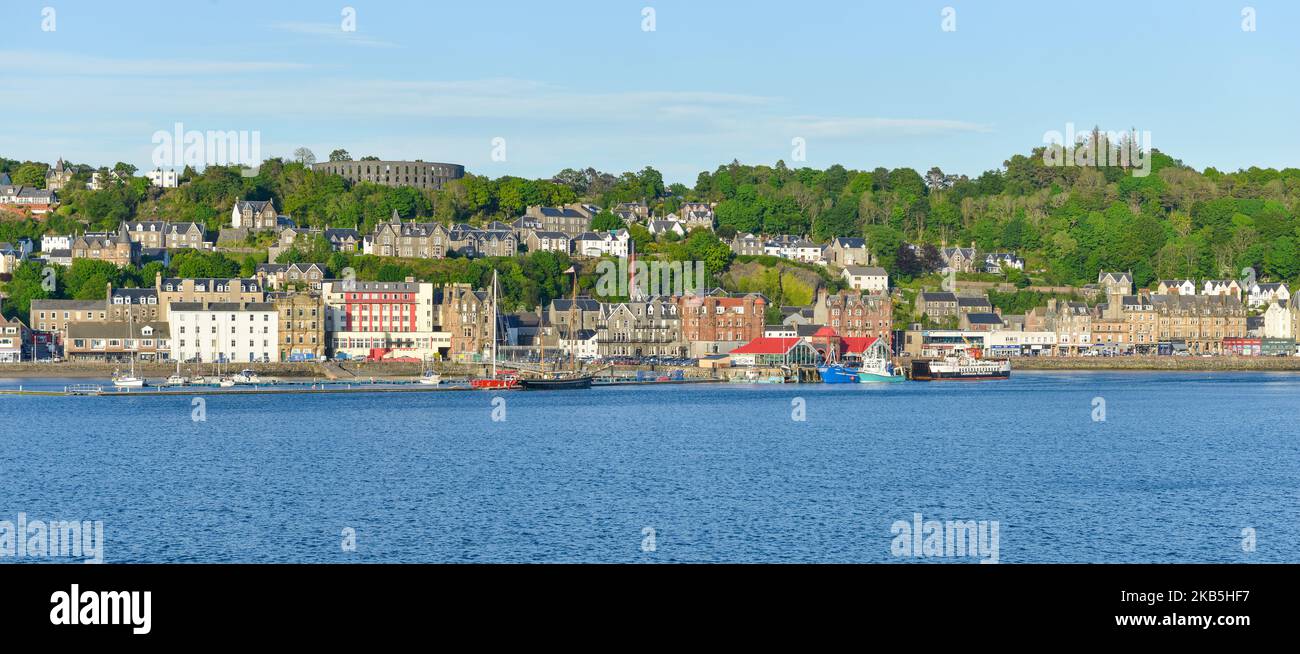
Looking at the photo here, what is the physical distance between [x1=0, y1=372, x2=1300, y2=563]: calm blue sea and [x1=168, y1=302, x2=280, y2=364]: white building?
25.8 metres

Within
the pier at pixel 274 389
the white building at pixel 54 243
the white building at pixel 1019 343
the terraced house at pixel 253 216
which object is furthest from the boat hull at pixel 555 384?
the white building at pixel 54 243

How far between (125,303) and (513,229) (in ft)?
112

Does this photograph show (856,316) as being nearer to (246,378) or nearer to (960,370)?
(960,370)

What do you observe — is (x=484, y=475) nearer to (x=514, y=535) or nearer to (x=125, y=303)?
(x=514, y=535)

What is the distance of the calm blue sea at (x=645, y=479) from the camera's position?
25.3 m

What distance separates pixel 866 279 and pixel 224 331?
54.4 meters

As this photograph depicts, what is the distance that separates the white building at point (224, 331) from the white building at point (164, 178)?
45.2m

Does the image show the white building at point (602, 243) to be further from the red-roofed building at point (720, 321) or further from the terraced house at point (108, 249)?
the terraced house at point (108, 249)

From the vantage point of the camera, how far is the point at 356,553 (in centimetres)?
2416

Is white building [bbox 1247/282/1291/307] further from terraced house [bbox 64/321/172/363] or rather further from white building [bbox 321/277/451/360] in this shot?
terraced house [bbox 64/321/172/363]

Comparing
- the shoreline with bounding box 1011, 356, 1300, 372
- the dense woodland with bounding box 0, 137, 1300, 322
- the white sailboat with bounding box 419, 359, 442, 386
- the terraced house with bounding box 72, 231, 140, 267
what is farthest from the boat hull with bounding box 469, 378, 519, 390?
the shoreline with bounding box 1011, 356, 1300, 372

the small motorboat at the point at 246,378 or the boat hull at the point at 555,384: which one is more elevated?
the small motorboat at the point at 246,378
